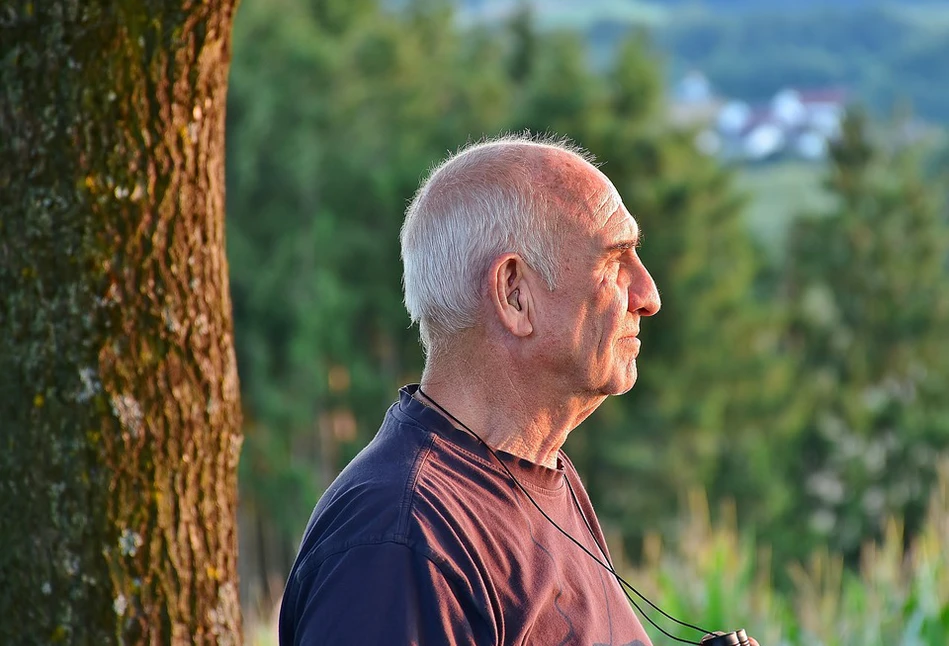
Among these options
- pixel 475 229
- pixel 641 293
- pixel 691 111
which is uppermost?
pixel 691 111

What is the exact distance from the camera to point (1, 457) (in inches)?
90.4

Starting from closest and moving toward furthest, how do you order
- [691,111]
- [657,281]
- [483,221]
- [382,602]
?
[382,602] → [483,221] → [657,281] → [691,111]

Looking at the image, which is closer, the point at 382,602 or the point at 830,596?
the point at 382,602

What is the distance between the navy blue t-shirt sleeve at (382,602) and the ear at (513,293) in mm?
394

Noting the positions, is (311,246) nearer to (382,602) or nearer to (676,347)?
(676,347)

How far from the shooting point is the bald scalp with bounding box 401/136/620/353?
1.81m

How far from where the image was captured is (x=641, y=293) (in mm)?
1934

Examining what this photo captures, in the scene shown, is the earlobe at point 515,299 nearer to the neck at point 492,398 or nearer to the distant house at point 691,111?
the neck at point 492,398

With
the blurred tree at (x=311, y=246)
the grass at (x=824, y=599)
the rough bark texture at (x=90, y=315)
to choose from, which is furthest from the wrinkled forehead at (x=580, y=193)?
the blurred tree at (x=311, y=246)

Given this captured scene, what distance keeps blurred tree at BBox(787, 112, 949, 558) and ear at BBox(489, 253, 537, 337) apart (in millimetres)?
29651

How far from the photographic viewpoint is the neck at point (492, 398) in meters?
1.83

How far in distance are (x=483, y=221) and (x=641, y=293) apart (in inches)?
11.3

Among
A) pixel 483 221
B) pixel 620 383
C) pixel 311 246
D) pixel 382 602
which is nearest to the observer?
pixel 382 602

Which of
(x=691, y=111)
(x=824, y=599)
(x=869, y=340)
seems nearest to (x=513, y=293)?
(x=824, y=599)
